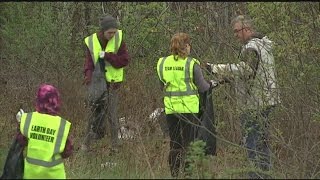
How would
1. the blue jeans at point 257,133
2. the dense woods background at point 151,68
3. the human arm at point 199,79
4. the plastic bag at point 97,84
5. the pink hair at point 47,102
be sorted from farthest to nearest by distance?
1. the plastic bag at point 97,84
2. the human arm at point 199,79
3. the dense woods background at point 151,68
4. the blue jeans at point 257,133
5. the pink hair at point 47,102

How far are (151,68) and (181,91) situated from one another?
4995 millimetres

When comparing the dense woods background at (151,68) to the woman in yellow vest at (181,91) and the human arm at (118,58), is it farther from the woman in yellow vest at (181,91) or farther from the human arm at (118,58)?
the human arm at (118,58)

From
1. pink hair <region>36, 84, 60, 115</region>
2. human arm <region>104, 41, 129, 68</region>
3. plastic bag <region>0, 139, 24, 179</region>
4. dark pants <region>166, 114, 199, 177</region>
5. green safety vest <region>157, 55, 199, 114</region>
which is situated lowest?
plastic bag <region>0, 139, 24, 179</region>

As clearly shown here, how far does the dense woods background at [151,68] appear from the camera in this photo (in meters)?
7.71

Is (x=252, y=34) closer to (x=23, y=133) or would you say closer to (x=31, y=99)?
(x=23, y=133)

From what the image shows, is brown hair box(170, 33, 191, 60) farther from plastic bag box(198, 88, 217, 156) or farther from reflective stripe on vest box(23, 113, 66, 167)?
reflective stripe on vest box(23, 113, 66, 167)

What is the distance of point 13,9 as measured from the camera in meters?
14.0

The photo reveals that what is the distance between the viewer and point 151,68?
12.8 metres

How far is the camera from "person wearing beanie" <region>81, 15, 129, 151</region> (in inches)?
350

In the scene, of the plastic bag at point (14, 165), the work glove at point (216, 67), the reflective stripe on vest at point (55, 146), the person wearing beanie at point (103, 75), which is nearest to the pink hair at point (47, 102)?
the reflective stripe on vest at point (55, 146)

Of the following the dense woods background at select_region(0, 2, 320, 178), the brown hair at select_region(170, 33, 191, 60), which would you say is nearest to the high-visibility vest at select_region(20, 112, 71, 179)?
the dense woods background at select_region(0, 2, 320, 178)

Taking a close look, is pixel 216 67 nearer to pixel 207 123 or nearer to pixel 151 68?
pixel 207 123

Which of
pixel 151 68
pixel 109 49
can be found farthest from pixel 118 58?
pixel 151 68

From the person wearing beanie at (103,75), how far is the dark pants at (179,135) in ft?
3.60
